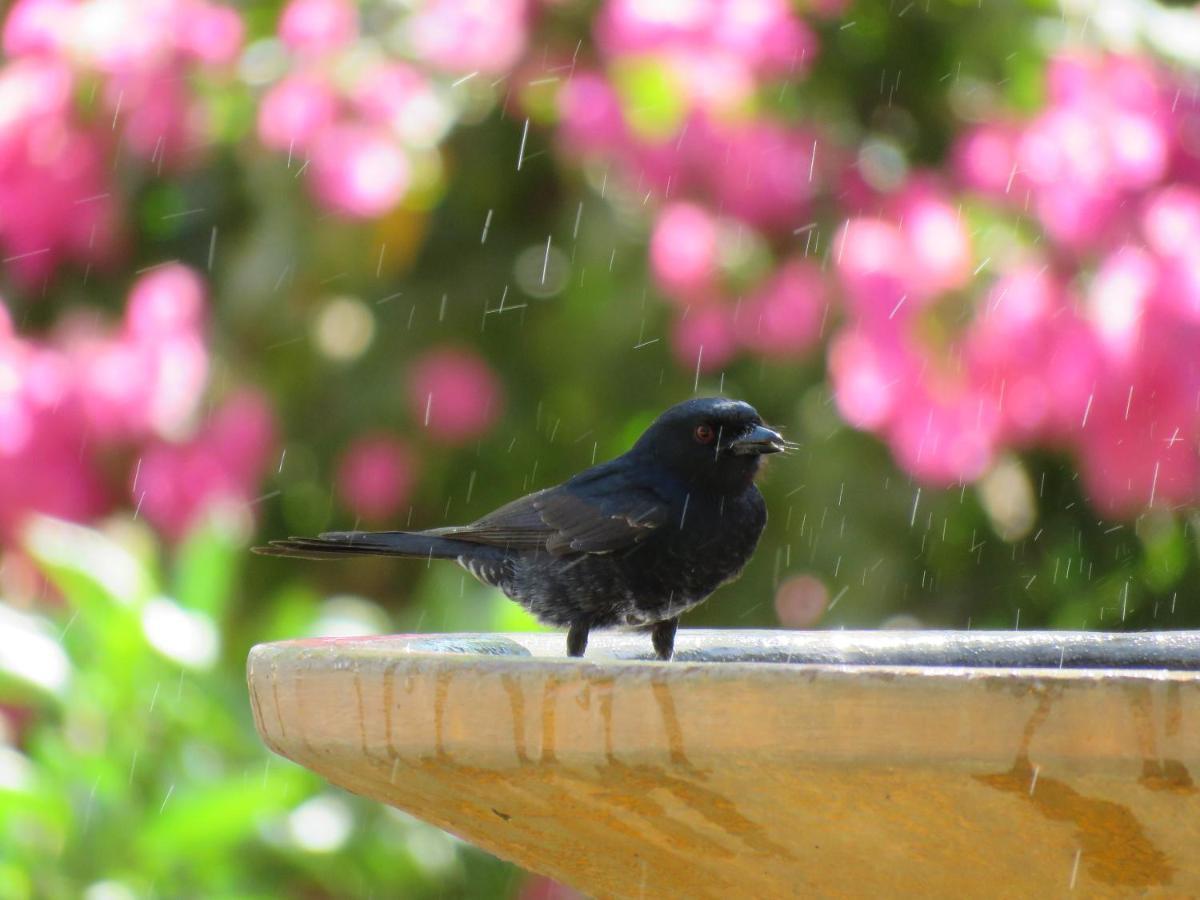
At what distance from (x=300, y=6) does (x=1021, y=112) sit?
68.4 inches

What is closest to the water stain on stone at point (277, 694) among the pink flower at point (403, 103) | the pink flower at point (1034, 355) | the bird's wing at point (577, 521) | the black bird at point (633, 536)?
the black bird at point (633, 536)

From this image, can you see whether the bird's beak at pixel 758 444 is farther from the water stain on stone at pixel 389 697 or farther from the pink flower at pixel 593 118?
the water stain on stone at pixel 389 697

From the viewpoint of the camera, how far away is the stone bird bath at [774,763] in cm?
118

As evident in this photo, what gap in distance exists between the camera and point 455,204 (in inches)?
172

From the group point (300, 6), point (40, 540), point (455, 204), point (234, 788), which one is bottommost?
point (234, 788)

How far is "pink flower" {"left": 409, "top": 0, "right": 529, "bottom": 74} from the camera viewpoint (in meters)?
3.78

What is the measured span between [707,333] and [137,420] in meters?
1.34

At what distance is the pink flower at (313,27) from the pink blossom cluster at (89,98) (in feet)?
0.70

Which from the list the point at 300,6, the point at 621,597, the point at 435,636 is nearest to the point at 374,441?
the point at 300,6

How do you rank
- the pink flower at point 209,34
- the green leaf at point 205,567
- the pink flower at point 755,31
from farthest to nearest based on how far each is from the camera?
the pink flower at point 209,34, the green leaf at point 205,567, the pink flower at point 755,31

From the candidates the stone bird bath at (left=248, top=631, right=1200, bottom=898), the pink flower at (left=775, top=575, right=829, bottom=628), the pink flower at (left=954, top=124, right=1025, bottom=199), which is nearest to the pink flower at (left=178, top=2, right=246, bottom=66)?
the pink flower at (left=954, top=124, right=1025, bottom=199)

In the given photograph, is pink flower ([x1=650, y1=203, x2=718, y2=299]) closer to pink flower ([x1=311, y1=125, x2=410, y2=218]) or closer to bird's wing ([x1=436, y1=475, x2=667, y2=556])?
pink flower ([x1=311, y1=125, x2=410, y2=218])

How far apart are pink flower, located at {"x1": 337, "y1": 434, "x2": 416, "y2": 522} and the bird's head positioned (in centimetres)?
115

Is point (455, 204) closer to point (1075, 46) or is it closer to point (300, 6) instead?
point (300, 6)
